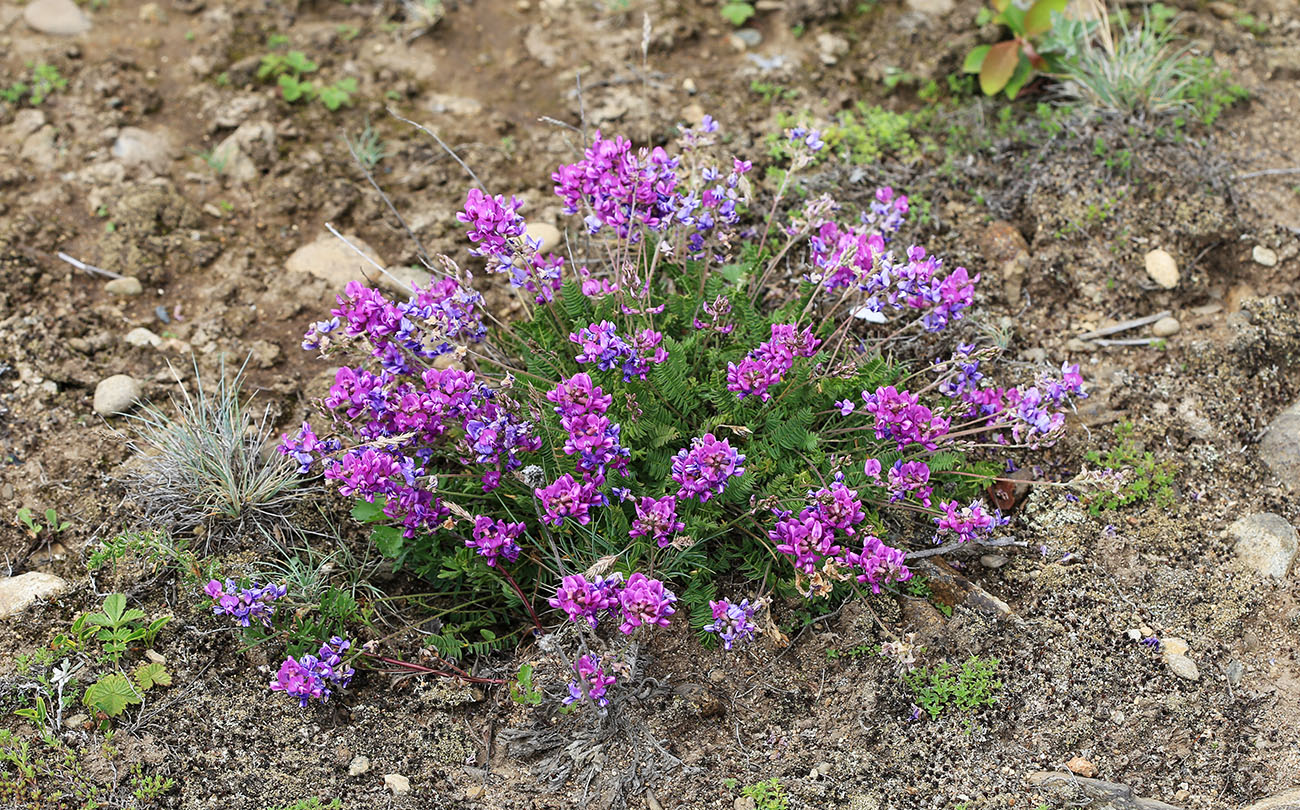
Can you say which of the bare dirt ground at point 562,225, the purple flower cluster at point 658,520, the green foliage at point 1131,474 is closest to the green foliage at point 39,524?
the bare dirt ground at point 562,225

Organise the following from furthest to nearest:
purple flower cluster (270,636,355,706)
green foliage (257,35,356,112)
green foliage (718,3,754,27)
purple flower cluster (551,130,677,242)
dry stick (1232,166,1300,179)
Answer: green foliage (718,3,754,27), green foliage (257,35,356,112), dry stick (1232,166,1300,179), purple flower cluster (551,130,677,242), purple flower cluster (270,636,355,706)

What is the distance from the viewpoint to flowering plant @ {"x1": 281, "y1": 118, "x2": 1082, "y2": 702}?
8.88ft

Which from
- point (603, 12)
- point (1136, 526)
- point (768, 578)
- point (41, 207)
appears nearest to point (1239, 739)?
point (1136, 526)

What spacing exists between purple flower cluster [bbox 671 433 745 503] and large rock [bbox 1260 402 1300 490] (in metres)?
1.99

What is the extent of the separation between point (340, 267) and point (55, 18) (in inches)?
87.3

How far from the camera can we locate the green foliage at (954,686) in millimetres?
2791

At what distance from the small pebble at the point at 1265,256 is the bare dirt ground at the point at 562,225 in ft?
0.05

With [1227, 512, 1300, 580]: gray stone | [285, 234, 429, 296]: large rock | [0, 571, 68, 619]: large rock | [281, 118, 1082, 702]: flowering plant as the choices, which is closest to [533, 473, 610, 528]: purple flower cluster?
[281, 118, 1082, 702]: flowering plant

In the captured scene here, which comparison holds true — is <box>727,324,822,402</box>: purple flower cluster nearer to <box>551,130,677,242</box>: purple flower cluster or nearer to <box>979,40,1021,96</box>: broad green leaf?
<box>551,130,677,242</box>: purple flower cluster

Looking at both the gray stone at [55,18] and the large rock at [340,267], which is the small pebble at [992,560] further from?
the gray stone at [55,18]

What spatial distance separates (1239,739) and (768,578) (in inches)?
52.5

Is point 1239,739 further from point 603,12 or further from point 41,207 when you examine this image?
point 41,207

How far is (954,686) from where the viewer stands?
9.22 ft

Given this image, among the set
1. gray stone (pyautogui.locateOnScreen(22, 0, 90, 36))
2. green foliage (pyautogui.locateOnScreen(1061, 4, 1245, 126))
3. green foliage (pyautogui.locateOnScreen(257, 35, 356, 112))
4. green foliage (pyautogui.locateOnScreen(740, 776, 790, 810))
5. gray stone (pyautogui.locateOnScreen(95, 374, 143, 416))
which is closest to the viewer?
green foliage (pyautogui.locateOnScreen(740, 776, 790, 810))
